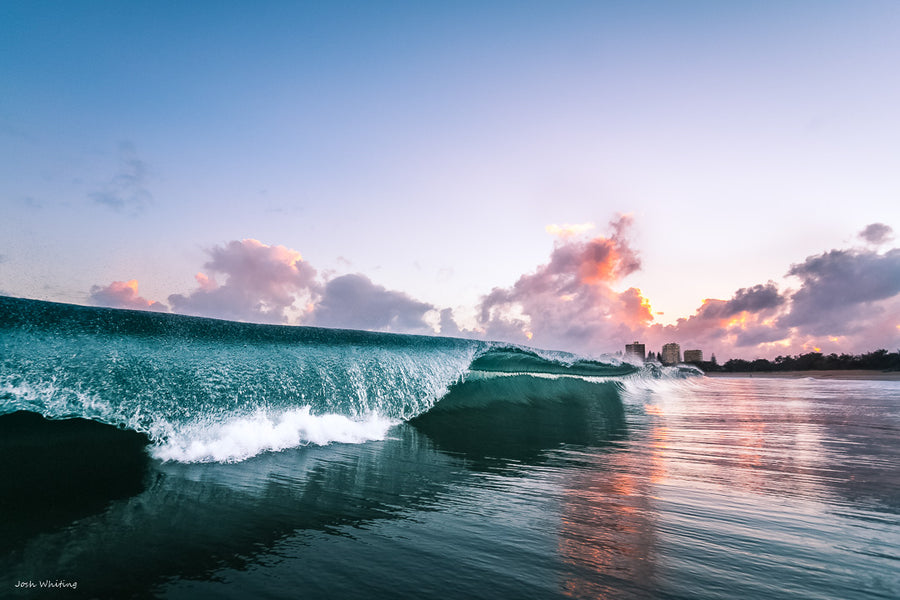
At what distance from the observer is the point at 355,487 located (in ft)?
17.8

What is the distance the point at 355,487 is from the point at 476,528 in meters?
2.02

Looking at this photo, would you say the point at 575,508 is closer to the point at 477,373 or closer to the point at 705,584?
the point at 705,584

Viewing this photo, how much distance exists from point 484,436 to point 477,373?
7437mm

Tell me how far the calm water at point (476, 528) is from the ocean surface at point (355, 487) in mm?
26

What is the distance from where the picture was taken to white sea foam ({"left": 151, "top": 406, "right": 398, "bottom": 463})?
677 centimetres

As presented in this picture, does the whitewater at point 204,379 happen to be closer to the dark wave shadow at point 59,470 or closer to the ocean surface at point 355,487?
the ocean surface at point 355,487

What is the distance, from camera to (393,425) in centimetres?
1072

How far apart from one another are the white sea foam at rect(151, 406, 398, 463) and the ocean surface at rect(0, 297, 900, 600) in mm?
41

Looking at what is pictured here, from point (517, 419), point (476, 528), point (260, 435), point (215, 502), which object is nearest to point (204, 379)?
point (260, 435)

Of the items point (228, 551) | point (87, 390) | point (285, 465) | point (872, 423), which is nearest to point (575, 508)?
point (228, 551)
